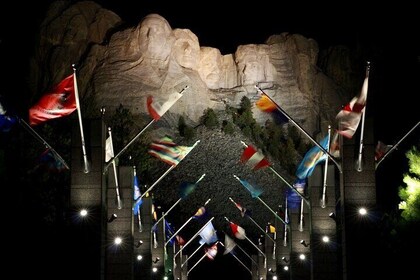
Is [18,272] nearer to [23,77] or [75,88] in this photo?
[75,88]

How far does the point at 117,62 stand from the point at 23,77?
416 inches

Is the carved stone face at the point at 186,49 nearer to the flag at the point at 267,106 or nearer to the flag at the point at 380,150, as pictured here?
the flag at the point at 267,106

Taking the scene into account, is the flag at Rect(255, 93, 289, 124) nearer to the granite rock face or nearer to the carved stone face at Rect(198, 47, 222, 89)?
the granite rock face

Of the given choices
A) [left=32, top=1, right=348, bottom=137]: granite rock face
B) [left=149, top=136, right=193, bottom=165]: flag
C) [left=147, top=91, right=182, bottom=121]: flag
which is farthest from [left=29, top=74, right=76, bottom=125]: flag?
[left=32, top=1, right=348, bottom=137]: granite rock face

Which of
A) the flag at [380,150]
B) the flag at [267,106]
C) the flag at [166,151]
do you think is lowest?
the flag at [380,150]

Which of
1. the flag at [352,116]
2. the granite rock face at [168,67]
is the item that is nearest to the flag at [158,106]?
the flag at [352,116]

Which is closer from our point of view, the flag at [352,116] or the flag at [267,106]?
the flag at [352,116]

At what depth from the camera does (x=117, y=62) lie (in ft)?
400

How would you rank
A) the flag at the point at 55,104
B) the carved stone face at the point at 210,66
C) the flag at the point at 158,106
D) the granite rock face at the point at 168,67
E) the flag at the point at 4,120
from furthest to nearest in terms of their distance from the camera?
the carved stone face at the point at 210,66 < the granite rock face at the point at 168,67 < the flag at the point at 4,120 < the flag at the point at 158,106 < the flag at the point at 55,104

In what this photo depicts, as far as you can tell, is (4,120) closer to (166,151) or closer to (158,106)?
(158,106)

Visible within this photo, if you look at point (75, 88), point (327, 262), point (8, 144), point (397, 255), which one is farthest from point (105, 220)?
point (8, 144)

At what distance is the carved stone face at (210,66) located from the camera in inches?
5226

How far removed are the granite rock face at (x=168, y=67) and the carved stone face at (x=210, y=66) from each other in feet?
0.40

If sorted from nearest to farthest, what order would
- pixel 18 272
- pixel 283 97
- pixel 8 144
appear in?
pixel 18 272, pixel 8 144, pixel 283 97
